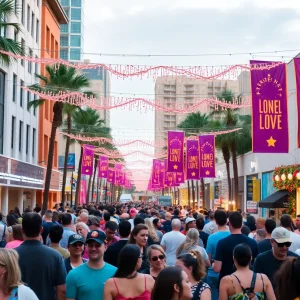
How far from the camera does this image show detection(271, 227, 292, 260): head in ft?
25.0

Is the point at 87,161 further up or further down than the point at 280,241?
further up

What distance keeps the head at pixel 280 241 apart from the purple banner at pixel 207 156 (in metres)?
31.4

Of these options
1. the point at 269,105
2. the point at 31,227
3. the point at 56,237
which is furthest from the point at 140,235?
the point at 269,105

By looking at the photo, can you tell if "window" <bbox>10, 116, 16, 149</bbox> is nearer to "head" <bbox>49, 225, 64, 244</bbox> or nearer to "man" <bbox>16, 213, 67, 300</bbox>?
"head" <bbox>49, 225, 64, 244</bbox>

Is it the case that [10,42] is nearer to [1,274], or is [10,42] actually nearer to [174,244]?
[174,244]

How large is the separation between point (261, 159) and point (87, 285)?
37.4 meters

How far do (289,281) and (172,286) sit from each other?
120 centimetres

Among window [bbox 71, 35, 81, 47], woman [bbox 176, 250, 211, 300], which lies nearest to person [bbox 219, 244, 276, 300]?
woman [bbox 176, 250, 211, 300]

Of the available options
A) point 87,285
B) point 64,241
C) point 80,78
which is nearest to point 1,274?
point 87,285

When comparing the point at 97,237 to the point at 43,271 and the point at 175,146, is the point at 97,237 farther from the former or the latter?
the point at 175,146

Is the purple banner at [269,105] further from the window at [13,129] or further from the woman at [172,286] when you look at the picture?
the window at [13,129]

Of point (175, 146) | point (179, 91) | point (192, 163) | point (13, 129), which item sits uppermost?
point (179, 91)

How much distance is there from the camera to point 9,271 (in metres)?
4.94

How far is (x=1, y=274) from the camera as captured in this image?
4.96 meters
